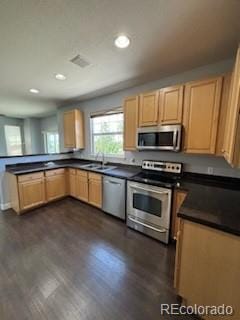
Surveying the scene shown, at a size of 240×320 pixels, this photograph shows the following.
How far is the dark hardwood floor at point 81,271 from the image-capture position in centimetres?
142

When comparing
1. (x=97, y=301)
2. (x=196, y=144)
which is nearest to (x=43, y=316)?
(x=97, y=301)

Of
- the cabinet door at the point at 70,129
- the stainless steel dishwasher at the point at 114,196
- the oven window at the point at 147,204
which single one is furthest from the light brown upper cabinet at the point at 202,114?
the cabinet door at the point at 70,129

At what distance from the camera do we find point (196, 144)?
2205 millimetres

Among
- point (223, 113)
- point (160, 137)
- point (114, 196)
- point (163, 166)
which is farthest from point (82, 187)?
point (223, 113)

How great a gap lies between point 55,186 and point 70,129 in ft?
5.30

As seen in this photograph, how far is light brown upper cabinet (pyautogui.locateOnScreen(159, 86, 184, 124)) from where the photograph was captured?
2.28m

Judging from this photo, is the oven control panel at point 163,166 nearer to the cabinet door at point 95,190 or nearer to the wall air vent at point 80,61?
the cabinet door at point 95,190

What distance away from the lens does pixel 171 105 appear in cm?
237

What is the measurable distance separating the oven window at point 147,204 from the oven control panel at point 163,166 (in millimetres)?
643

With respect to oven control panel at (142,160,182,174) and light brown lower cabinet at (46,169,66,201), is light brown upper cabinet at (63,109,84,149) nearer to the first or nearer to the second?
light brown lower cabinet at (46,169,66,201)

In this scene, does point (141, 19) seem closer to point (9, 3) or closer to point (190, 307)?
point (9, 3)

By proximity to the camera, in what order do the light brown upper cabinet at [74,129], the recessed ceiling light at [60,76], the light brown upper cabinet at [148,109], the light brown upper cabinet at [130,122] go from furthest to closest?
the light brown upper cabinet at [74,129] < the light brown upper cabinet at [130,122] < the recessed ceiling light at [60,76] < the light brown upper cabinet at [148,109]

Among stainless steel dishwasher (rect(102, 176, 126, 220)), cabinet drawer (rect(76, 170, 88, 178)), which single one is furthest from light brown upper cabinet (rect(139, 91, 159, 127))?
cabinet drawer (rect(76, 170, 88, 178))

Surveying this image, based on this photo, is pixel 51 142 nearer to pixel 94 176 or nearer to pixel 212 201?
pixel 94 176
